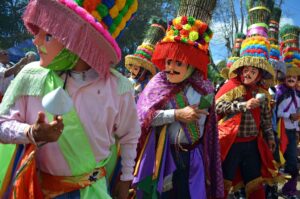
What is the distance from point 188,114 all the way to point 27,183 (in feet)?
5.70

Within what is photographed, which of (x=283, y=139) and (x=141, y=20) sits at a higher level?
(x=141, y=20)

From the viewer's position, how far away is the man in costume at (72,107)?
7.00ft

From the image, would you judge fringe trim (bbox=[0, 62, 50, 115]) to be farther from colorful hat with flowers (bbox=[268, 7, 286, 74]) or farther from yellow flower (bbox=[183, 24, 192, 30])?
colorful hat with flowers (bbox=[268, 7, 286, 74])

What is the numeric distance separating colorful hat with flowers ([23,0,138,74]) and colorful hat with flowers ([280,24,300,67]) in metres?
4.95

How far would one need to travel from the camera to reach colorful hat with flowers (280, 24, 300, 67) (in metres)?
A: 6.65

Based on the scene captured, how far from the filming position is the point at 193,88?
12.6 feet

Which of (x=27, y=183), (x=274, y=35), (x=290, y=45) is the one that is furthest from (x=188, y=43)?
(x=274, y=35)

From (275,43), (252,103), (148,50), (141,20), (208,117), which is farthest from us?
(141,20)

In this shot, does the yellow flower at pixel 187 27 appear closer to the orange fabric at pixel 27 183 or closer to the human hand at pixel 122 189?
the human hand at pixel 122 189

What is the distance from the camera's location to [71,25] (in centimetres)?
214

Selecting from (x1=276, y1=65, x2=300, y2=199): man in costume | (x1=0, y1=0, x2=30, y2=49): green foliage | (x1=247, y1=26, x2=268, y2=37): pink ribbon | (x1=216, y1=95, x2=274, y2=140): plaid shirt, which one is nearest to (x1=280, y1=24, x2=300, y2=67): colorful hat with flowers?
(x1=276, y1=65, x2=300, y2=199): man in costume

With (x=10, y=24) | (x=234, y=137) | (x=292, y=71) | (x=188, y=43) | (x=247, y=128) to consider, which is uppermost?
(x=10, y=24)

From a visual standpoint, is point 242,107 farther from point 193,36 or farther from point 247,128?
point 193,36

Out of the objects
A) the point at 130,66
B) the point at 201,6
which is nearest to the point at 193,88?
the point at 201,6
